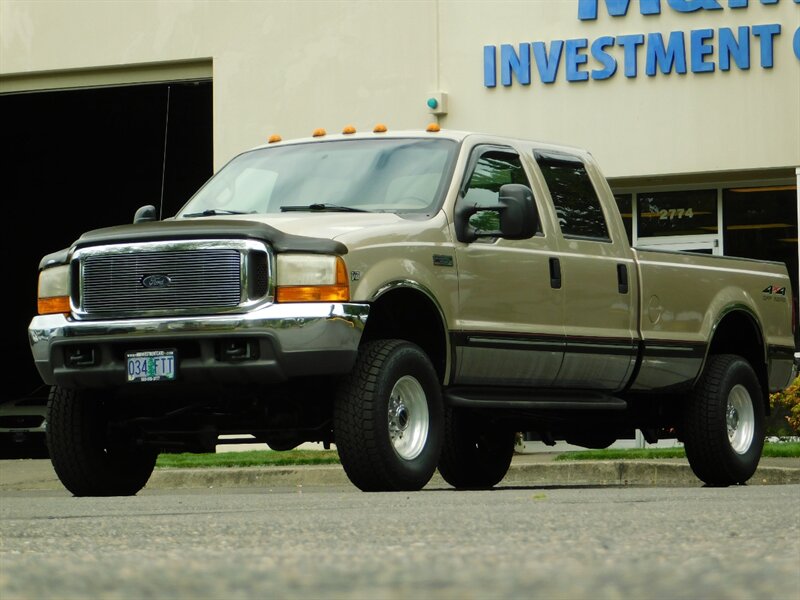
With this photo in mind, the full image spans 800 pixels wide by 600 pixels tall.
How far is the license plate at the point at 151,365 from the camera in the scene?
328 inches

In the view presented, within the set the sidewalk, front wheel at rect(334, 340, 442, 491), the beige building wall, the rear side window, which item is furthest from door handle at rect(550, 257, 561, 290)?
the beige building wall

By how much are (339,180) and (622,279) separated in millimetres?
2005

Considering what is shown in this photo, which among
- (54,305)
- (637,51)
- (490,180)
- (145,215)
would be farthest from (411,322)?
(637,51)

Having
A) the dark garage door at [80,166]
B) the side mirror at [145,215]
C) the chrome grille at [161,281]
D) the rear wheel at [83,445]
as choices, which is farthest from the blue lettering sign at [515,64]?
the chrome grille at [161,281]

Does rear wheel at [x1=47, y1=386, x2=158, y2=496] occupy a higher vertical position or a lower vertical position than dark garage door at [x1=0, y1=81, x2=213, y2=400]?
lower

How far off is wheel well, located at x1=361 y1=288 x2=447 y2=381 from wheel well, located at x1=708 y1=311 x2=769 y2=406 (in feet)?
9.97

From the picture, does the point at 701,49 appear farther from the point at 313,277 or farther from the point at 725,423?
the point at 313,277

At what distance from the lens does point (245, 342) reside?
27.1 feet

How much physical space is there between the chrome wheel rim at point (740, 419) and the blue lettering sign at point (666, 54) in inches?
318

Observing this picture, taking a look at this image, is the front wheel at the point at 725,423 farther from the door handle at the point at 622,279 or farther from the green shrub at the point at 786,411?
the green shrub at the point at 786,411

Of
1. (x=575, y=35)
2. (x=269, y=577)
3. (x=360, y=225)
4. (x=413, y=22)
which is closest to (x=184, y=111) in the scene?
(x=413, y=22)

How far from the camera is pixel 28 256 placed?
29.0 m

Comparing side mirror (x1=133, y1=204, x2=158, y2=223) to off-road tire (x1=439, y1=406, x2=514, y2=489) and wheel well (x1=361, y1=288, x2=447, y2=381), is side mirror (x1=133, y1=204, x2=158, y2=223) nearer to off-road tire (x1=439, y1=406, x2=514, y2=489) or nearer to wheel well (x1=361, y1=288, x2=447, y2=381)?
wheel well (x1=361, y1=288, x2=447, y2=381)

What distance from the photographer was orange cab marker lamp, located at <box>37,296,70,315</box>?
898 centimetres
